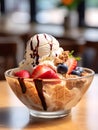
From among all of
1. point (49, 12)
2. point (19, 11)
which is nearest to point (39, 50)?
point (49, 12)

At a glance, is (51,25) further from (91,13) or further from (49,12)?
(91,13)

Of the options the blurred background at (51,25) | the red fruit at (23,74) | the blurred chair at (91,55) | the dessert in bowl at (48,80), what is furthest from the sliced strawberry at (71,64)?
the blurred chair at (91,55)

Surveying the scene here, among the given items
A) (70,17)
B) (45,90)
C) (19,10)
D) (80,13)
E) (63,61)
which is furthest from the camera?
(19,10)

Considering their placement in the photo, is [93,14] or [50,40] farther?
[93,14]

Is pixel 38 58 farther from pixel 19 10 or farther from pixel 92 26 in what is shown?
pixel 19 10

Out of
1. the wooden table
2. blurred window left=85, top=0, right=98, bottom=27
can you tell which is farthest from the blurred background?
the wooden table

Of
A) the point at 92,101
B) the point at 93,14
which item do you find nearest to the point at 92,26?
the point at 93,14

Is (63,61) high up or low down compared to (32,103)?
up
